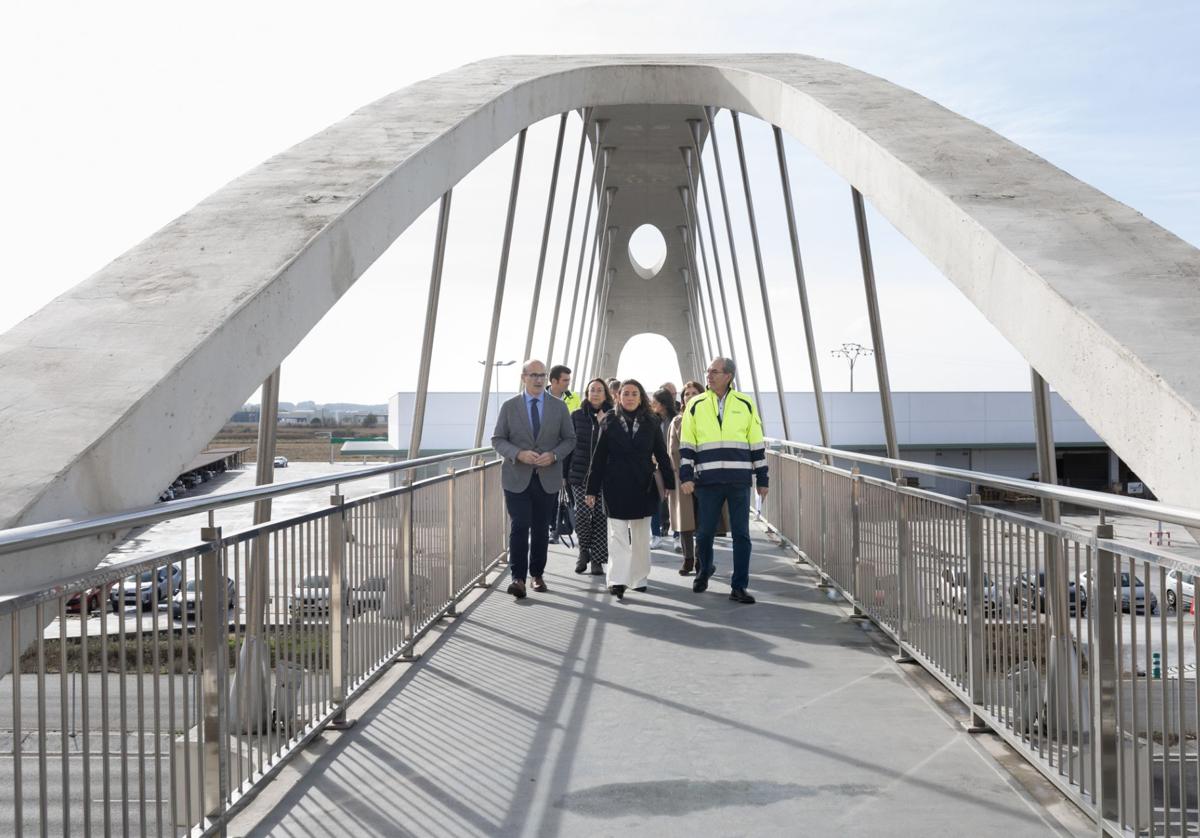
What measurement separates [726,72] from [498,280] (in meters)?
3.39

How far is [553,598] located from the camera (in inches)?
303

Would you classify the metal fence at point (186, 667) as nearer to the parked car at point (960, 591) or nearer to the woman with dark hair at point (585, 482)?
the parked car at point (960, 591)

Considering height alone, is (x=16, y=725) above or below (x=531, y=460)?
below

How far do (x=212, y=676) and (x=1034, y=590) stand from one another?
272cm

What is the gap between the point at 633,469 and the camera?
7.99 meters

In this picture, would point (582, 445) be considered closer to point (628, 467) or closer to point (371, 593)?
point (628, 467)

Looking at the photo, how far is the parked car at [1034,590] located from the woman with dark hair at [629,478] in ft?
13.4

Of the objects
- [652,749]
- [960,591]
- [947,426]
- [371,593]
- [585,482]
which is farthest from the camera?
[947,426]

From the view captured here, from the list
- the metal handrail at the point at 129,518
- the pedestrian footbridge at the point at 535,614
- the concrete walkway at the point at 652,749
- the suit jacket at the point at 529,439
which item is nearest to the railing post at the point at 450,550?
the pedestrian footbridge at the point at 535,614

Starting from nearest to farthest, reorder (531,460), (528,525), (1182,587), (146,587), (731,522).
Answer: (1182,587)
(146,587)
(731,522)
(531,460)
(528,525)

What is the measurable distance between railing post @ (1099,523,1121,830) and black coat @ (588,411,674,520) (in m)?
4.94

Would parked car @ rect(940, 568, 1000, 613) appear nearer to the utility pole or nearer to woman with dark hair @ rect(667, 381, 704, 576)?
woman with dark hair @ rect(667, 381, 704, 576)

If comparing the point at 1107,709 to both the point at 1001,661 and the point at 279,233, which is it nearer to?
the point at 1001,661

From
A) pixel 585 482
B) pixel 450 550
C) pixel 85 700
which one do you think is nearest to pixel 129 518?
pixel 85 700
